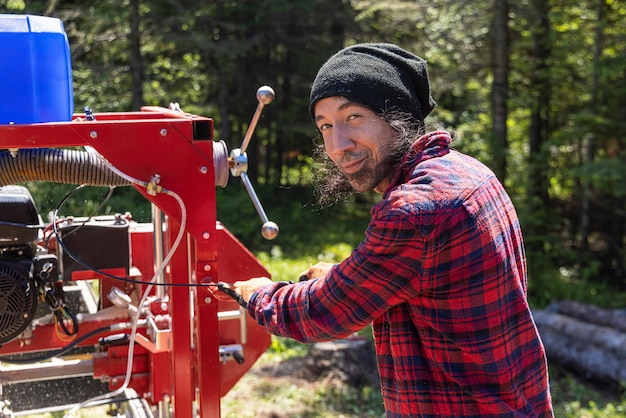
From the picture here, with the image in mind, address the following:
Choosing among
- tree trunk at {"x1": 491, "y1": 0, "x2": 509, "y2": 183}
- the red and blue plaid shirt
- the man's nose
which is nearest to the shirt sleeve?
the red and blue plaid shirt

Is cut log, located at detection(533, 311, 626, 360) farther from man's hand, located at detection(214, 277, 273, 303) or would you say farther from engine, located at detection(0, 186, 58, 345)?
engine, located at detection(0, 186, 58, 345)

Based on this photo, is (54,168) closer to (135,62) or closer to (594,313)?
(594,313)

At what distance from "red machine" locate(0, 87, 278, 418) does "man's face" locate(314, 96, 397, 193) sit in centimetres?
40

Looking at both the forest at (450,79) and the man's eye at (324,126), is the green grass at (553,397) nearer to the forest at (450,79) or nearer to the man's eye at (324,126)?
the man's eye at (324,126)

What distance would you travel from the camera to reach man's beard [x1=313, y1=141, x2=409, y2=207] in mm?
1997

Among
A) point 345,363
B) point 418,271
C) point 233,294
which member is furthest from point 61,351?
point 345,363

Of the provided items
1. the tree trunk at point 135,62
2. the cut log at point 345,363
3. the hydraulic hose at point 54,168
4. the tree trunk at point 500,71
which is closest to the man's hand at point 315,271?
the hydraulic hose at point 54,168

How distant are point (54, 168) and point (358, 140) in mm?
1159

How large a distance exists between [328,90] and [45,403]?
2.97 meters

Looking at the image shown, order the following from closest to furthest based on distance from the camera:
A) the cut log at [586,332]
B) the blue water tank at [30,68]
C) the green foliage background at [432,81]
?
the blue water tank at [30,68] < the cut log at [586,332] < the green foliage background at [432,81]

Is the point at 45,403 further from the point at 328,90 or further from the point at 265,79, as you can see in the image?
the point at 265,79

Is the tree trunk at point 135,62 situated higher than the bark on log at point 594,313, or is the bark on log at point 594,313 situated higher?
the tree trunk at point 135,62

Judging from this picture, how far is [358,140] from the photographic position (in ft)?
6.54

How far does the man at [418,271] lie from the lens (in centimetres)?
177
